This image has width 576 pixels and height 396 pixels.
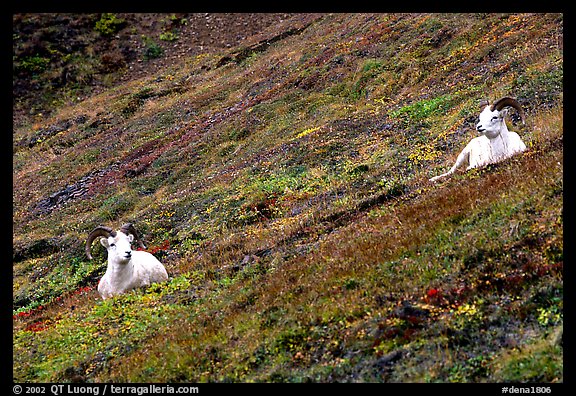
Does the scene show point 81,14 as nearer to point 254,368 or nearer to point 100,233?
point 100,233

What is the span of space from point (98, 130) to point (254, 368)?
38.9 meters

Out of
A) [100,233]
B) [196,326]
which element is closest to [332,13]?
[100,233]

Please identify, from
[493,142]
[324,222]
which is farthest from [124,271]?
[493,142]

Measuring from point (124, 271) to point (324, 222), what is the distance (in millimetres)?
5542

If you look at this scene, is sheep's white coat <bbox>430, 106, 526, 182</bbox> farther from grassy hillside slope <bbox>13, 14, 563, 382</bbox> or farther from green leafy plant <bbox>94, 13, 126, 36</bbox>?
green leafy plant <bbox>94, 13, 126, 36</bbox>

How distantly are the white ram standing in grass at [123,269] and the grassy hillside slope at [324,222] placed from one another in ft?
2.03

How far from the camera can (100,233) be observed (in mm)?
17969

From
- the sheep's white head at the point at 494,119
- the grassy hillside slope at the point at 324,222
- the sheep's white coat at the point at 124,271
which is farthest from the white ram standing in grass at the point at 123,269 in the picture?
the sheep's white head at the point at 494,119

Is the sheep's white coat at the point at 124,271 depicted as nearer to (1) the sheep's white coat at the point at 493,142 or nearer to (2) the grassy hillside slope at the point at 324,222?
(2) the grassy hillside slope at the point at 324,222

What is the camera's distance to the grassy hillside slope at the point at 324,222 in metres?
10.1

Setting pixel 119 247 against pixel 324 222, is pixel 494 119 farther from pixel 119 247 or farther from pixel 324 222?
pixel 119 247

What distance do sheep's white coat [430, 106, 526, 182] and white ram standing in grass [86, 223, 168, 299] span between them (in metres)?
8.01

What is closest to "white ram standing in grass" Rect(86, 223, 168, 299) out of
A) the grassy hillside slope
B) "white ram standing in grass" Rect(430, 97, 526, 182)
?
the grassy hillside slope

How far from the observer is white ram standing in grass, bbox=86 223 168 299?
56.7 feet
